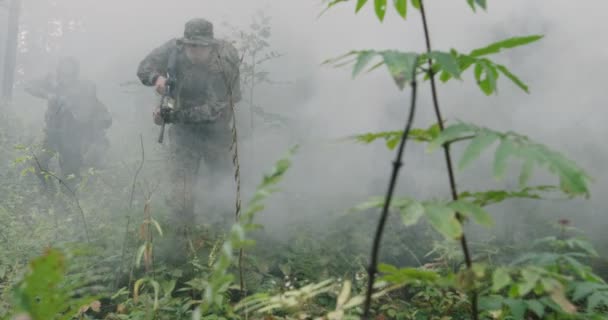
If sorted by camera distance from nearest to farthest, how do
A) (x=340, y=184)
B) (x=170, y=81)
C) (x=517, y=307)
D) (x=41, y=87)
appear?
(x=517, y=307) < (x=170, y=81) < (x=340, y=184) < (x=41, y=87)

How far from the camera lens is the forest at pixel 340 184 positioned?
1043 mm

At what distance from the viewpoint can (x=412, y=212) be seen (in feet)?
2.72

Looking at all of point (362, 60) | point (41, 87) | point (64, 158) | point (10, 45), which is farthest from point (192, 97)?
point (10, 45)

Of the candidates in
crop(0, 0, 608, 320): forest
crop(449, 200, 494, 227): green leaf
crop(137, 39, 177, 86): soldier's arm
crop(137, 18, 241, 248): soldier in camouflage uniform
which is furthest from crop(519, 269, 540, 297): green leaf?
crop(137, 39, 177, 86): soldier's arm

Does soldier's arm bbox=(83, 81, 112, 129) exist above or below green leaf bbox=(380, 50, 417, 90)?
below

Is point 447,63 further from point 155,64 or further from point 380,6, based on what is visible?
point 155,64

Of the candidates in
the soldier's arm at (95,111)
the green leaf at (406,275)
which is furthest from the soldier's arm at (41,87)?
the green leaf at (406,275)

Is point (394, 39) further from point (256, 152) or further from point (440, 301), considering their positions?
point (440, 301)

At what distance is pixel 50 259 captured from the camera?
0.77 meters

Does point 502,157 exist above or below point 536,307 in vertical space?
above

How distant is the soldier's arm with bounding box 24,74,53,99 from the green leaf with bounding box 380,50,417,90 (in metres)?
7.65

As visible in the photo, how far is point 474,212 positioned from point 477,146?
0.38 ft

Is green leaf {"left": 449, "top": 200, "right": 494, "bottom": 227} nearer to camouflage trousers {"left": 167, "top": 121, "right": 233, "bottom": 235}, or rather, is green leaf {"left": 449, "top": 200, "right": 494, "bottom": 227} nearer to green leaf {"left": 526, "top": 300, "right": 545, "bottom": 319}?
green leaf {"left": 526, "top": 300, "right": 545, "bottom": 319}

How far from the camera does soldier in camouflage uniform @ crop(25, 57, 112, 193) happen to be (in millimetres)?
6379
